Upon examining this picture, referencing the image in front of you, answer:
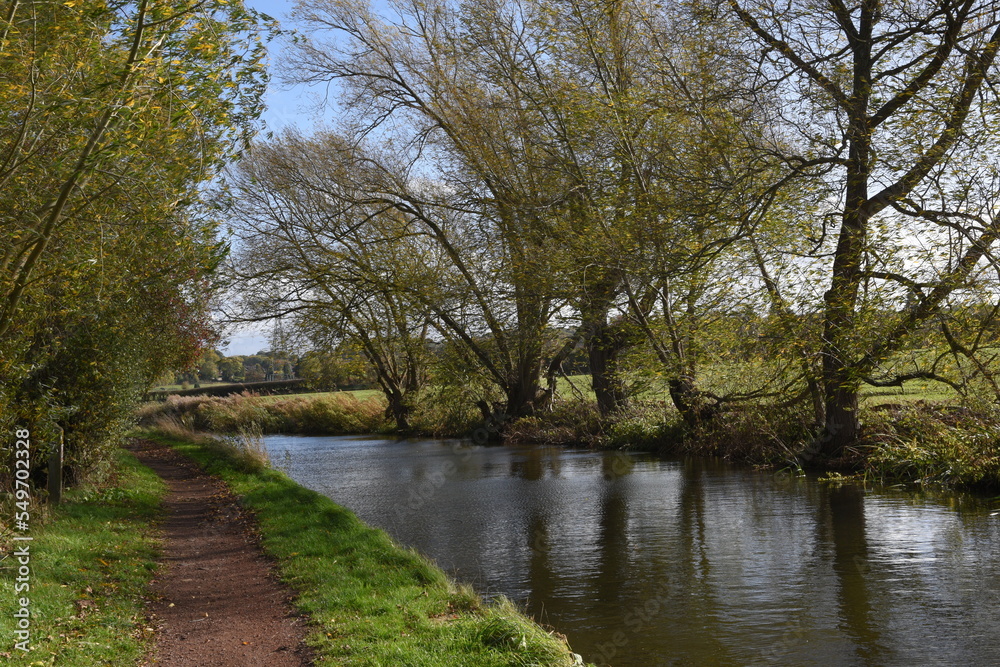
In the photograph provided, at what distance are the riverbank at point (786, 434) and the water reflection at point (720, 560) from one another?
1.01 m

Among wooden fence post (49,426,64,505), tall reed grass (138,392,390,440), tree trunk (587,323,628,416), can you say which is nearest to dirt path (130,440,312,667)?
wooden fence post (49,426,64,505)

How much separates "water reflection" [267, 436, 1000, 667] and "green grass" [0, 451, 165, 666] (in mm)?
3603

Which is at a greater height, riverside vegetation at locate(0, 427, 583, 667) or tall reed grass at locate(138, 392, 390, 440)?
tall reed grass at locate(138, 392, 390, 440)

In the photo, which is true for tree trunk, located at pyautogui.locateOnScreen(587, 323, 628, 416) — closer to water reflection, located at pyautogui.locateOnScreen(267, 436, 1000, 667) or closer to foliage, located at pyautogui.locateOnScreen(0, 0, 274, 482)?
water reflection, located at pyautogui.locateOnScreen(267, 436, 1000, 667)

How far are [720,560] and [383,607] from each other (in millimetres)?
4330

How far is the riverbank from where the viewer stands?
13289mm

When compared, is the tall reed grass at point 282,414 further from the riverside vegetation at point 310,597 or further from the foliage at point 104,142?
the foliage at point 104,142

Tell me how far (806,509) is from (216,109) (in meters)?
10.1

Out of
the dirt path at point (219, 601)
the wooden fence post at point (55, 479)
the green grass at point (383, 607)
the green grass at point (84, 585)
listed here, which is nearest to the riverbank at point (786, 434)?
the green grass at point (383, 607)

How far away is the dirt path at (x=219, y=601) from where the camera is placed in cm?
633

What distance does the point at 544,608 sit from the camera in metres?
7.95

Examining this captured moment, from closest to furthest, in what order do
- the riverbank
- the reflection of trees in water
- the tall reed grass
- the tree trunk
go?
1. the reflection of trees in water
2. the riverbank
3. the tree trunk
4. the tall reed grass

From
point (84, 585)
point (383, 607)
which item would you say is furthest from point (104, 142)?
point (383, 607)

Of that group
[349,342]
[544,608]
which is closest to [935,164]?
[544,608]
